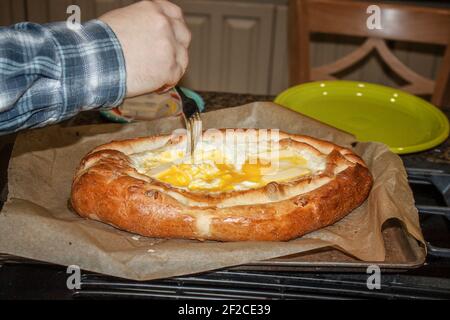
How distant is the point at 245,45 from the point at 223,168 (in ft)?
6.79

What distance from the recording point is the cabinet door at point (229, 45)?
3.58 m

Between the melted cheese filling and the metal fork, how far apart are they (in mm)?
41

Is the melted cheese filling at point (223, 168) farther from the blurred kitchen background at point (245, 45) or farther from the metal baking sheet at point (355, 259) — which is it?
the blurred kitchen background at point (245, 45)

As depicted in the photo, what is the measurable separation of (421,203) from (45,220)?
3.58ft

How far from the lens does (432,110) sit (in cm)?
225

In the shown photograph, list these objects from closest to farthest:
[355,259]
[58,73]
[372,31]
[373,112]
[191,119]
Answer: [58,73] → [355,259] → [191,119] → [373,112] → [372,31]

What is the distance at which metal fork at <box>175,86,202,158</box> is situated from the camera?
176 centimetres

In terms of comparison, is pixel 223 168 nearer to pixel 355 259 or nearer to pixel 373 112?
pixel 355 259

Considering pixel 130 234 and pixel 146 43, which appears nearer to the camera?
pixel 146 43

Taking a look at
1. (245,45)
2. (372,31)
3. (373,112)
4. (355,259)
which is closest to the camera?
(355,259)

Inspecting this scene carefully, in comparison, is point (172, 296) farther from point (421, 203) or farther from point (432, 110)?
point (432, 110)

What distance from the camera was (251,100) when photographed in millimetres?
2328

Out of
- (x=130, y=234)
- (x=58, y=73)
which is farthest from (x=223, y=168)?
(x=58, y=73)

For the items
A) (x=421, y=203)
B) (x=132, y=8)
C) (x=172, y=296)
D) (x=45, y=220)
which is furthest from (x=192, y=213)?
(x=421, y=203)
